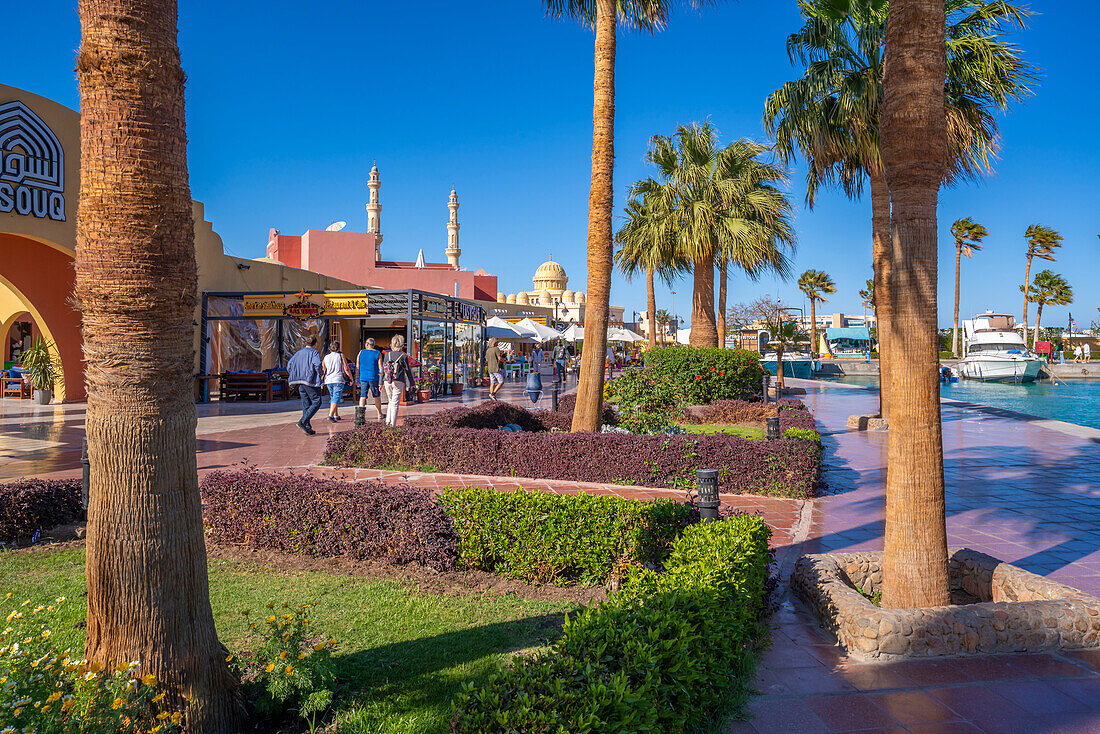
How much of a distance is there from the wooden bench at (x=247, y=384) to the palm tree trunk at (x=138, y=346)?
1737 centimetres

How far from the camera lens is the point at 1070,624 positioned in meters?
3.67

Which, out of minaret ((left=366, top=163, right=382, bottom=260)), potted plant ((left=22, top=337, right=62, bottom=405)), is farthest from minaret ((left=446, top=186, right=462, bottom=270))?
potted plant ((left=22, top=337, right=62, bottom=405))

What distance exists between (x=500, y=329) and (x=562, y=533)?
73.1 feet

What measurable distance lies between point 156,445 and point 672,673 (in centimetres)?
210

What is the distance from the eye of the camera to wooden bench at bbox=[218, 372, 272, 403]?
61.8 feet

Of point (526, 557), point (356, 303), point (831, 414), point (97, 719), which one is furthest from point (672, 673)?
point (356, 303)

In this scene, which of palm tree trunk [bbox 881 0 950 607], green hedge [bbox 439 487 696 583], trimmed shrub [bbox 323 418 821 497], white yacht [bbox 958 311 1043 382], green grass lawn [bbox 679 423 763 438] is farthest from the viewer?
white yacht [bbox 958 311 1043 382]

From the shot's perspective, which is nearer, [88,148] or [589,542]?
[88,148]

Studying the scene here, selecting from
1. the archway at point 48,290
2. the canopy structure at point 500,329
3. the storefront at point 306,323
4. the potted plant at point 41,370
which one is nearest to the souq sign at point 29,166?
the archway at point 48,290

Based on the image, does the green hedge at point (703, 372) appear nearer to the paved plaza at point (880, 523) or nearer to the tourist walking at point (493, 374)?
the paved plaza at point (880, 523)

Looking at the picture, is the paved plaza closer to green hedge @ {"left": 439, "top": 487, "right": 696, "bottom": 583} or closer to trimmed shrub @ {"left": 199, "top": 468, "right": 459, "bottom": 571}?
green hedge @ {"left": 439, "top": 487, "right": 696, "bottom": 583}

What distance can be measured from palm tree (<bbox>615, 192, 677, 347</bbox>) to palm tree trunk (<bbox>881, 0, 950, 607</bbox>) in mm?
15729

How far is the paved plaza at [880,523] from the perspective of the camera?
10.1ft

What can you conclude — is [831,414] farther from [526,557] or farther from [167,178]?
[167,178]
